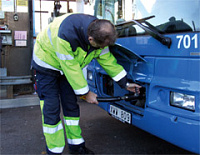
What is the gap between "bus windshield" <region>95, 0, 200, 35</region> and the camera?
2.12 meters

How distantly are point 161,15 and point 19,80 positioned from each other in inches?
154

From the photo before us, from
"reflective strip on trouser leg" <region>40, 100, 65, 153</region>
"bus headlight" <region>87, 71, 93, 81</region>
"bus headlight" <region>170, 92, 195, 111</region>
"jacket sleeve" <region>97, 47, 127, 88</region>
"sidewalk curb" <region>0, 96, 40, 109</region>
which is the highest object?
"jacket sleeve" <region>97, 47, 127, 88</region>

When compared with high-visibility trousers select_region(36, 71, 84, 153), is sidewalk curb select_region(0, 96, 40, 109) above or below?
below

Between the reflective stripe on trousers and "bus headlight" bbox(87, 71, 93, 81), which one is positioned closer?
the reflective stripe on trousers

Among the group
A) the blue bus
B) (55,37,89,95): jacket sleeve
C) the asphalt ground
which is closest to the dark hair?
(55,37,89,95): jacket sleeve

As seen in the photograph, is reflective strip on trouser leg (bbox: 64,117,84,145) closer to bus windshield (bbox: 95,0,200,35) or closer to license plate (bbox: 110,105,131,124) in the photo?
license plate (bbox: 110,105,131,124)

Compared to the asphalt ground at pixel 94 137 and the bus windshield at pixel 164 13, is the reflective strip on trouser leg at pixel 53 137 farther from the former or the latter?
the bus windshield at pixel 164 13

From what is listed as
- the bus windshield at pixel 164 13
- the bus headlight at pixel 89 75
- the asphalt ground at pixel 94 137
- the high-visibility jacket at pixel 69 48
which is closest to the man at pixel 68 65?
the high-visibility jacket at pixel 69 48

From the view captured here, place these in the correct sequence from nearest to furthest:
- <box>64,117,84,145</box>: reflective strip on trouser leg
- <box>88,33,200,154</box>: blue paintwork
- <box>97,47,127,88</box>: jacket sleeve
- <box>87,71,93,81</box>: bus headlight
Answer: <box>88,33,200,154</box>: blue paintwork < <box>97,47,127,88</box>: jacket sleeve < <box>64,117,84,145</box>: reflective strip on trouser leg < <box>87,71,93,81</box>: bus headlight

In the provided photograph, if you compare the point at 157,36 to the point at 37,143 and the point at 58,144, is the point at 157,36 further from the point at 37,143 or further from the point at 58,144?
the point at 37,143

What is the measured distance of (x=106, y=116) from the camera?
4.28 meters

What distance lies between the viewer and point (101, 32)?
6.72 feet

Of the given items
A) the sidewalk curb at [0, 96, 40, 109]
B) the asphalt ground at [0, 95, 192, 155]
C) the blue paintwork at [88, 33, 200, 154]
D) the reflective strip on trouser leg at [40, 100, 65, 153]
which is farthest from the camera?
the sidewalk curb at [0, 96, 40, 109]

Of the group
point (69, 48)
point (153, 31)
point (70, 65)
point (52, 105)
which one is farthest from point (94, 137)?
point (153, 31)
